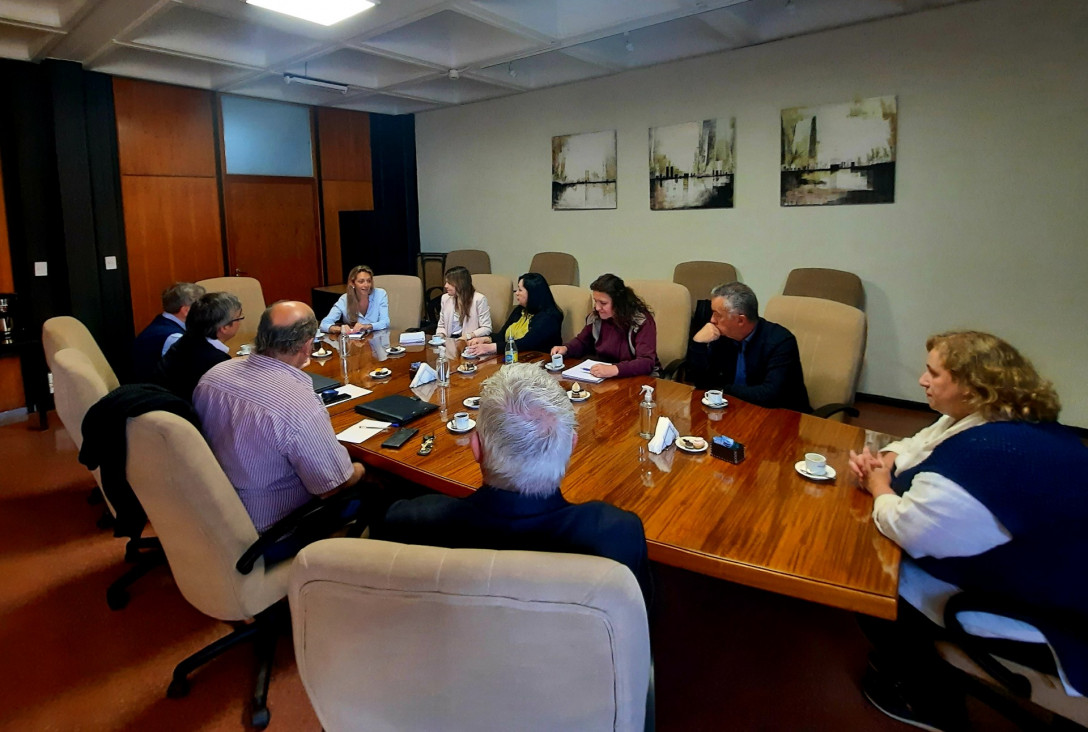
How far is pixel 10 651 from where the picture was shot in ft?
7.03

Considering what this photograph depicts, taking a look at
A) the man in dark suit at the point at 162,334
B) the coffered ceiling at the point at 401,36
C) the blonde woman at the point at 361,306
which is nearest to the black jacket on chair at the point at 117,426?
the man in dark suit at the point at 162,334

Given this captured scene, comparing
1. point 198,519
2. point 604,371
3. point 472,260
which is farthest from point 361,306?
point 198,519

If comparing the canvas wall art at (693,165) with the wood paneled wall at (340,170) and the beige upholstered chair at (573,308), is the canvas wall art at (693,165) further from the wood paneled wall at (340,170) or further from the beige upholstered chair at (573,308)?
the wood paneled wall at (340,170)

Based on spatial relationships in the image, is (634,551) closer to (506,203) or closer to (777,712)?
(777,712)

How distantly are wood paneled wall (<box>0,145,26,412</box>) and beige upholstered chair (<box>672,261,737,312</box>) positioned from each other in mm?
5187

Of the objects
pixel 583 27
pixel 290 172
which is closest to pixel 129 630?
pixel 583 27

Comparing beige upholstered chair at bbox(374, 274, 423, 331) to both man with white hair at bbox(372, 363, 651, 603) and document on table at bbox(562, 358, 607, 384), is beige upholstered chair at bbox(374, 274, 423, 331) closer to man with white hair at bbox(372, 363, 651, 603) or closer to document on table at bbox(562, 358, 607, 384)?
document on table at bbox(562, 358, 607, 384)

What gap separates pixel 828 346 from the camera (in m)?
2.79

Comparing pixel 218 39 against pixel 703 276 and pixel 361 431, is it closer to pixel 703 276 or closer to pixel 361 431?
pixel 361 431

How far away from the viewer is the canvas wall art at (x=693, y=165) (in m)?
5.01

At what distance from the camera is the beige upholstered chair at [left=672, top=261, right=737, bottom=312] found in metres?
5.09

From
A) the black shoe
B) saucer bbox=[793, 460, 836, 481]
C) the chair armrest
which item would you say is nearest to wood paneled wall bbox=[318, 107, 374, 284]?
the chair armrest

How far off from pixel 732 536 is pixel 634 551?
0.40 metres

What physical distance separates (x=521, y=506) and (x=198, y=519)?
99 centimetres
